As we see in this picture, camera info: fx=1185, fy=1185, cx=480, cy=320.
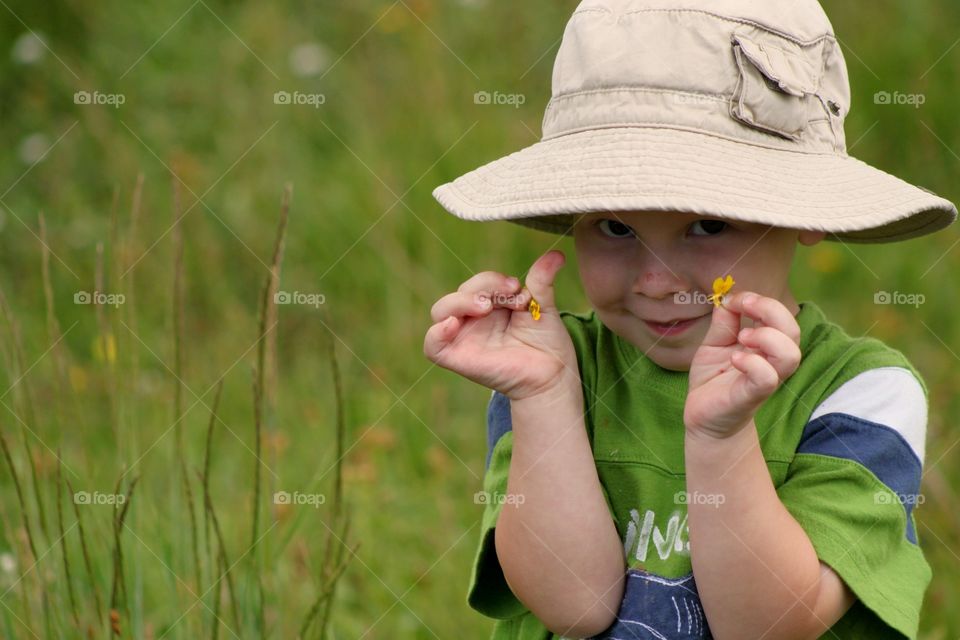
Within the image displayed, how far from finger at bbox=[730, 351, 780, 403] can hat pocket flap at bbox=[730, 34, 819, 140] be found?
13.5 inches

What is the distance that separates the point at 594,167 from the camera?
148 cm

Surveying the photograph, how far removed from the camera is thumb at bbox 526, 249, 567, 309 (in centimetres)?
158

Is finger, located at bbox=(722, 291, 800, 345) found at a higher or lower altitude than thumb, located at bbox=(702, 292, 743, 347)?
higher

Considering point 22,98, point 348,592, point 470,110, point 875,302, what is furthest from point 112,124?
point 875,302

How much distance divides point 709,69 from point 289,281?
8.24 feet

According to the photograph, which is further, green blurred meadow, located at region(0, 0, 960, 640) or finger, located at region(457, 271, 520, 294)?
green blurred meadow, located at region(0, 0, 960, 640)

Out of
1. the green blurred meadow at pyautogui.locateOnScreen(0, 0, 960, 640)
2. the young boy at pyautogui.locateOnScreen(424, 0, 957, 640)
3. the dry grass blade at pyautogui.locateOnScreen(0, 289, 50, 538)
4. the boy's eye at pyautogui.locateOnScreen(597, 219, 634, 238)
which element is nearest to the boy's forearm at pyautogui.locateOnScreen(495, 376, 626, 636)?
the young boy at pyautogui.locateOnScreen(424, 0, 957, 640)

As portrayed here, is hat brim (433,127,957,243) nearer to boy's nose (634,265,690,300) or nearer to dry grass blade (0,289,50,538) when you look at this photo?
boy's nose (634,265,690,300)

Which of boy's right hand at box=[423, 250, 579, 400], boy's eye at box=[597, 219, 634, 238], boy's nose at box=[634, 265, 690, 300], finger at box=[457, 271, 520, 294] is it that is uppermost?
boy's eye at box=[597, 219, 634, 238]

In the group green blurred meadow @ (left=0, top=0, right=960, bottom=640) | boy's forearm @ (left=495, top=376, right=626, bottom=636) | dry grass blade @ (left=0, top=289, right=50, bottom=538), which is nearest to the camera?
boy's forearm @ (left=495, top=376, right=626, bottom=636)

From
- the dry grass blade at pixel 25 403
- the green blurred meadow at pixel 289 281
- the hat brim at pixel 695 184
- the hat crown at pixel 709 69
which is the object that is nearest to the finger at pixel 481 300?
the hat brim at pixel 695 184

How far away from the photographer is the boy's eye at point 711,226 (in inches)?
59.8

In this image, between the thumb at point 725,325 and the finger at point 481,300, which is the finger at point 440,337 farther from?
the thumb at point 725,325

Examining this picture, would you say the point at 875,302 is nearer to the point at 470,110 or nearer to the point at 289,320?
the point at 470,110
